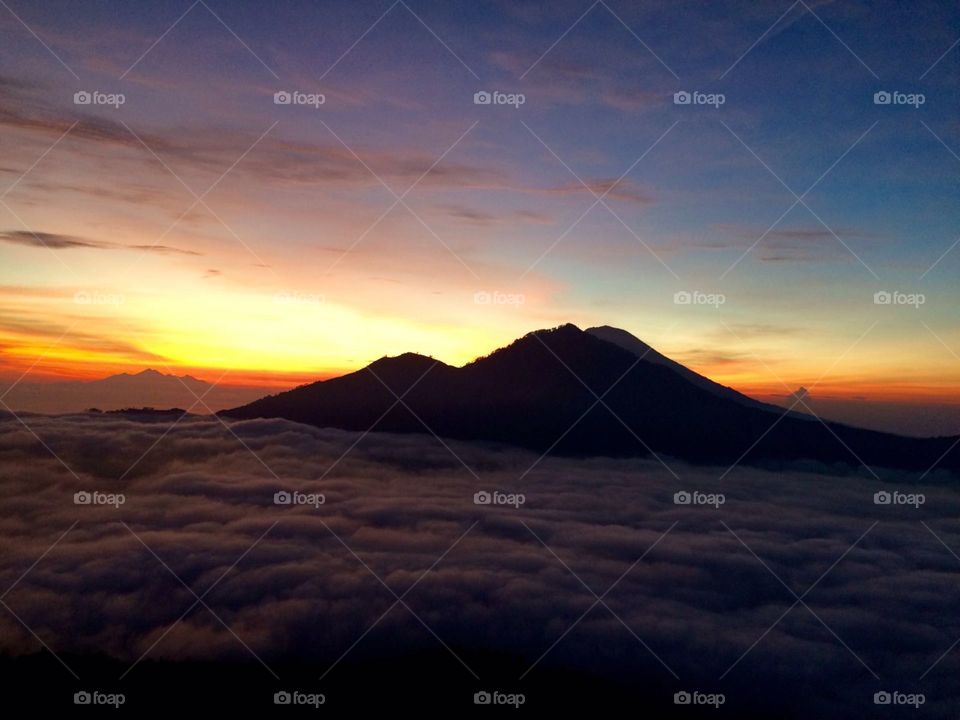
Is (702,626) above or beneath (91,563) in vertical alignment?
beneath

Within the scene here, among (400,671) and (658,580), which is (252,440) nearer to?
(400,671)

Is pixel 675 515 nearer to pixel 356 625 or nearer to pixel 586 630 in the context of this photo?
pixel 586 630

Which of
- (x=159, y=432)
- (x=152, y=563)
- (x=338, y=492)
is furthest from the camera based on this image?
(x=159, y=432)

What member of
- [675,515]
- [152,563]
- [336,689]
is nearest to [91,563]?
[152,563]

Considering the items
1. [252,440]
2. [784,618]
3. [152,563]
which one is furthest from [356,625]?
[252,440]

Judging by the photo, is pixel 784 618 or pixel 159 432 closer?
pixel 784 618

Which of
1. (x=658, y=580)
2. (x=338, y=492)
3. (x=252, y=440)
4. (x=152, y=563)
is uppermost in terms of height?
(x=252, y=440)

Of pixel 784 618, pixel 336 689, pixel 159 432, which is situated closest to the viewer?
pixel 784 618

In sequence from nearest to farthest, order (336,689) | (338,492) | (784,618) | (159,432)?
(784,618), (336,689), (338,492), (159,432)

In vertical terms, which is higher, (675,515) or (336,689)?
(675,515)
